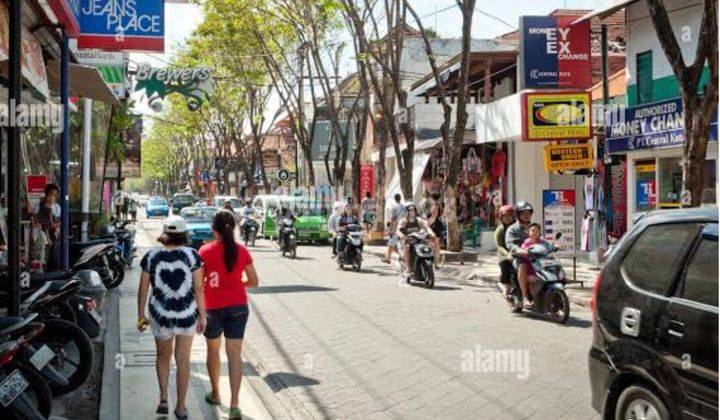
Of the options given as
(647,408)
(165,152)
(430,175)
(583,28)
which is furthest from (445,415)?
(165,152)

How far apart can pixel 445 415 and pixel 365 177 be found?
37.8 metres

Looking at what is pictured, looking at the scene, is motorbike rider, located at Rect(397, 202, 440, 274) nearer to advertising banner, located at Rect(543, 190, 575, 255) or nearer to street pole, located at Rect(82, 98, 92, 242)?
advertising banner, located at Rect(543, 190, 575, 255)

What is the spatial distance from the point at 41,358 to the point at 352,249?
1380 centimetres

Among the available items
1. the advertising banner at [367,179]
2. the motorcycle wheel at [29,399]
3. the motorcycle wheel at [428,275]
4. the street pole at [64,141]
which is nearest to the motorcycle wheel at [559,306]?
the motorcycle wheel at [428,275]

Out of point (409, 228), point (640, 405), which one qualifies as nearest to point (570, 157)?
point (409, 228)

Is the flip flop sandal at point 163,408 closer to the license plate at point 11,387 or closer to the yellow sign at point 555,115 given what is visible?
the license plate at point 11,387

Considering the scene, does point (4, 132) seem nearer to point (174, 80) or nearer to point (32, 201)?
point (32, 201)

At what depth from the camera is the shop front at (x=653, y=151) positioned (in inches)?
735

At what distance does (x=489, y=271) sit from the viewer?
1877 centimetres

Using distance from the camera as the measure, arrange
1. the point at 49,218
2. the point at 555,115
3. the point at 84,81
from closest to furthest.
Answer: the point at 84,81 < the point at 49,218 < the point at 555,115

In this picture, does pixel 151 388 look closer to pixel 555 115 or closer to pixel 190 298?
pixel 190 298

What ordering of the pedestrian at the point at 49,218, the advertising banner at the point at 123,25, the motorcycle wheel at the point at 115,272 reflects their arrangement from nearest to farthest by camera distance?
the advertising banner at the point at 123,25 → the pedestrian at the point at 49,218 → the motorcycle wheel at the point at 115,272

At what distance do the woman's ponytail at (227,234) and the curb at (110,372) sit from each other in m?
1.51

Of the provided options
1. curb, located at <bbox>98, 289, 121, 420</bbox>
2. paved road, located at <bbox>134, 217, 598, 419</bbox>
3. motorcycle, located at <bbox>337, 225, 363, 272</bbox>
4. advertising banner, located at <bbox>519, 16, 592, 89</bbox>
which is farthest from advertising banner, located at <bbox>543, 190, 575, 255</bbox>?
curb, located at <bbox>98, 289, 121, 420</bbox>
